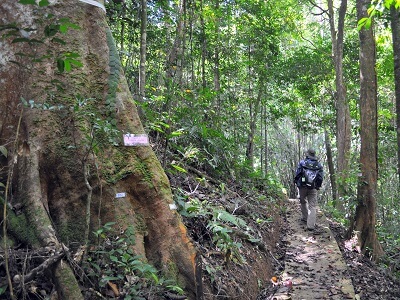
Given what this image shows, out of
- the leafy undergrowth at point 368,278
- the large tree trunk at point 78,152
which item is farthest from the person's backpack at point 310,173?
the large tree trunk at point 78,152

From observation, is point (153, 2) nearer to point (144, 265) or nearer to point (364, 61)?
point (364, 61)

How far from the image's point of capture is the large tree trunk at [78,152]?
351 centimetres

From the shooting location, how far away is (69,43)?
4047 mm

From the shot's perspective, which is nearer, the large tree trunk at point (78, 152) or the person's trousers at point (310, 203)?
the large tree trunk at point (78, 152)

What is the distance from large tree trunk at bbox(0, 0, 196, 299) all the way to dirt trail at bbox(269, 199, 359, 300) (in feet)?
7.44

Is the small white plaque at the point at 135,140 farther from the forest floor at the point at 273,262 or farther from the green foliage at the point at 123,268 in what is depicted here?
the forest floor at the point at 273,262

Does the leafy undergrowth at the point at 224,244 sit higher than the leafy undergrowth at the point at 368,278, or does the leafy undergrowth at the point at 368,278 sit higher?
the leafy undergrowth at the point at 224,244

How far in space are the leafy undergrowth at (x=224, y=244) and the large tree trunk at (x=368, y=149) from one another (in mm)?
2396

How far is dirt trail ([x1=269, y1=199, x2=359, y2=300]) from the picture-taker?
570 cm

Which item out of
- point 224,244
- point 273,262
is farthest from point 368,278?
point 224,244

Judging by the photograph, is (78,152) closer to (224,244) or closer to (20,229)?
(20,229)

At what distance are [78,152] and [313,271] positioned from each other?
4.81m

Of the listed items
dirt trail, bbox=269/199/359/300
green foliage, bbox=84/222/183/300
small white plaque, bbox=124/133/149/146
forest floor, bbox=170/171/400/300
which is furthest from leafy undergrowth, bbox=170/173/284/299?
small white plaque, bbox=124/133/149/146

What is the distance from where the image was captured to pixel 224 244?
508 centimetres
